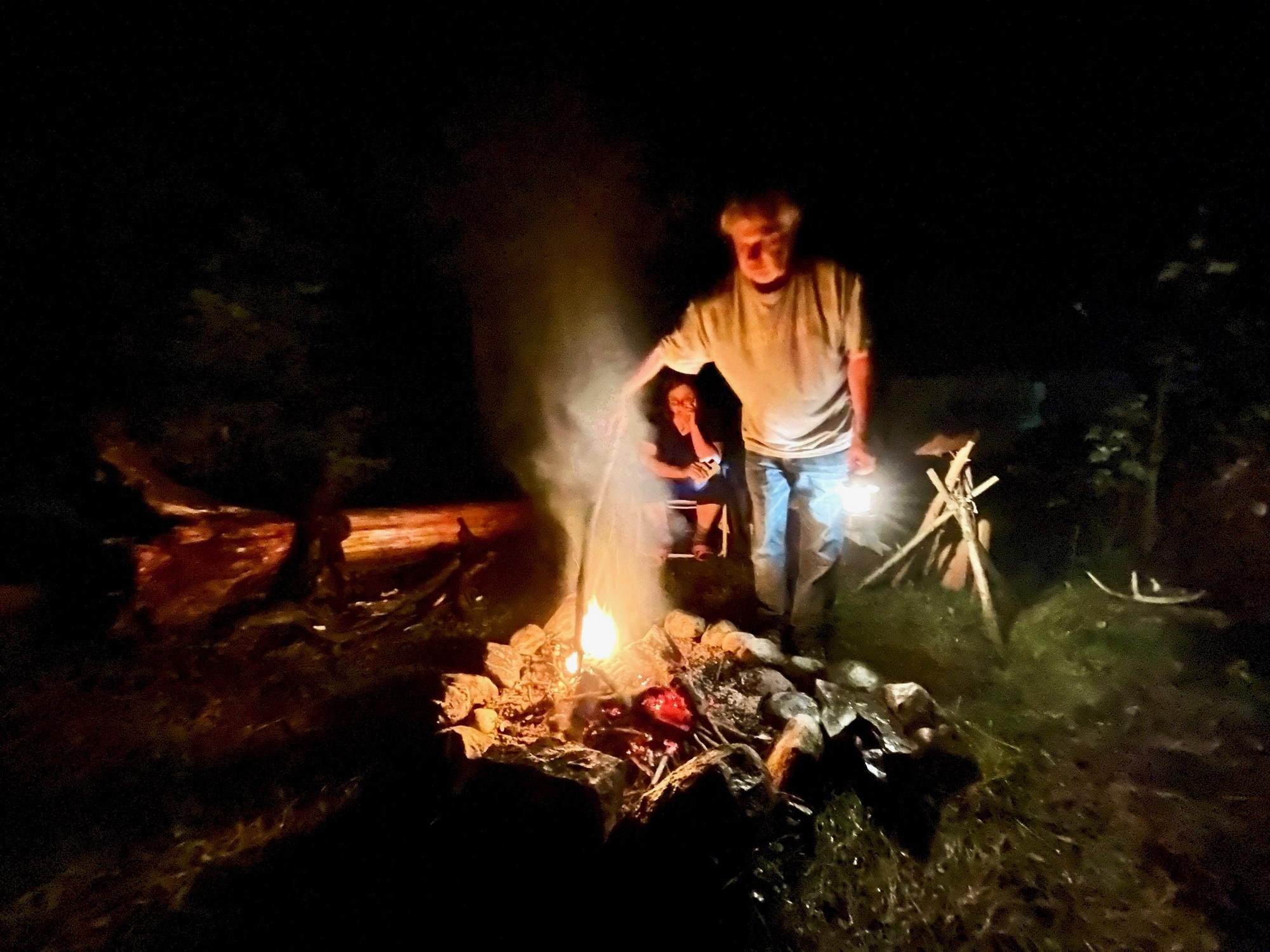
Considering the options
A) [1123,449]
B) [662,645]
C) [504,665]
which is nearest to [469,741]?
[504,665]

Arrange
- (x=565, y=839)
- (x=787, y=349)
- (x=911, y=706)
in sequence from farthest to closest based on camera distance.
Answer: (x=787, y=349), (x=911, y=706), (x=565, y=839)

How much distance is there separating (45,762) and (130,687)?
2.44 ft

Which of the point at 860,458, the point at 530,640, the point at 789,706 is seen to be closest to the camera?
the point at 789,706

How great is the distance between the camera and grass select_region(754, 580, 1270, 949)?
10.4 feet

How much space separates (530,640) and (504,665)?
34cm

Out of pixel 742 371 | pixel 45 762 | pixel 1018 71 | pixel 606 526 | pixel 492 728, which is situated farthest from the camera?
pixel 1018 71

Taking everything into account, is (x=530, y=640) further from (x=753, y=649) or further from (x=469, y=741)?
(x=753, y=649)

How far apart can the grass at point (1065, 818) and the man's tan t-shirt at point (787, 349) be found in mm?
1948

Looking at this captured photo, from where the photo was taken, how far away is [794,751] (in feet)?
12.0

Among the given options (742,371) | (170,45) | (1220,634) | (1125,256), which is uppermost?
(170,45)

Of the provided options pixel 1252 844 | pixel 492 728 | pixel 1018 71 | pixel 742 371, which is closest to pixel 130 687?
pixel 492 728

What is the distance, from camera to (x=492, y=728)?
392 centimetres

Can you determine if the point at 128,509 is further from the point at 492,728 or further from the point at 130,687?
the point at 492,728

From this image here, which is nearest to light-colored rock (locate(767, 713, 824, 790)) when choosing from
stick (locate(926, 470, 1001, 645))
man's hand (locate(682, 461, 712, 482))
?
stick (locate(926, 470, 1001, 645))
